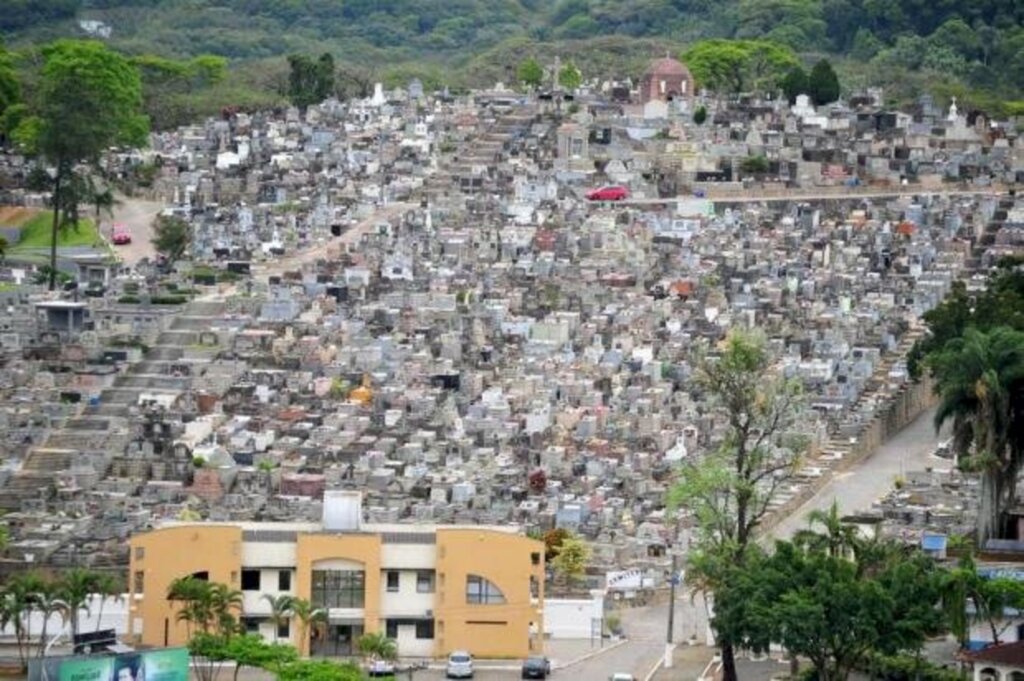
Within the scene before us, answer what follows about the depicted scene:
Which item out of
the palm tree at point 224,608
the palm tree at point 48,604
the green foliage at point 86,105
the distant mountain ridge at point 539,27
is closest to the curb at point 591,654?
the palm tree at point 224,608

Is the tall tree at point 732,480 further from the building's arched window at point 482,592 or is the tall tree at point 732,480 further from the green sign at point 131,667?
the green sign at point 131,667

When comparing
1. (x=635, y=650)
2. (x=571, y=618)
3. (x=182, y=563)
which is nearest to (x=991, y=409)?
(x=635, y=650)

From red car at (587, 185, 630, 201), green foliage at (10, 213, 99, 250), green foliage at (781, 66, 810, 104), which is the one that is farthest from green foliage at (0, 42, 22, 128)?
green foliage at (781, 66, 810, 104)

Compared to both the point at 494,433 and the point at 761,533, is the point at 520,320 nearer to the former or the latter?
the point at 494,433

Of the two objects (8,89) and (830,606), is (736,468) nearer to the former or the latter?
(830,606)

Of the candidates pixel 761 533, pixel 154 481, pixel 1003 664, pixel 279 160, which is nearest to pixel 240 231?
pixel 279 160
